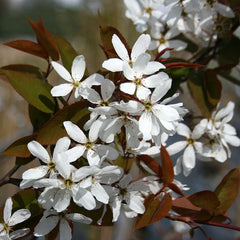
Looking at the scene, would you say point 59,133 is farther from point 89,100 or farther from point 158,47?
point 158,47

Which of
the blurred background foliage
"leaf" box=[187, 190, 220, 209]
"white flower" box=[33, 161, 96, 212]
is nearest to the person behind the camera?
"white flower" box=[33, 161, 96, 212]

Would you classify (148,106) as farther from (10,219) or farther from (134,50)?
(10,219)

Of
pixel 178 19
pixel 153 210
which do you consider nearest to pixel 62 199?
pixel 153 210

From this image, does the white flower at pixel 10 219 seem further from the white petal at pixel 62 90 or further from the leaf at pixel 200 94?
the leaf at pixel 200 94

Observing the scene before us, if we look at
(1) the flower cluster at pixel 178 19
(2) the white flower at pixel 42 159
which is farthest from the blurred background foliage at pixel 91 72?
(2) the white flower at pixel 42 159

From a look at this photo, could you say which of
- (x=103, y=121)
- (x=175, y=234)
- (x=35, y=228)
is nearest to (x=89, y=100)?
(x=103, y=121)

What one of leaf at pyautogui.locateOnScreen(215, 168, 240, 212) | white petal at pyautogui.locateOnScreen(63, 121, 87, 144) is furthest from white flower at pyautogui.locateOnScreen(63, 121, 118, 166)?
leaf at pyautogui.locateOnScreen(215, 168, 240, 212)

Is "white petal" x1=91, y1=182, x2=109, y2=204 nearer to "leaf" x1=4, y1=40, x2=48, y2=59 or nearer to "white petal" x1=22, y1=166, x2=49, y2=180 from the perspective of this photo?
"white petal" x1=22, y1=166, x2=49, y2=180
